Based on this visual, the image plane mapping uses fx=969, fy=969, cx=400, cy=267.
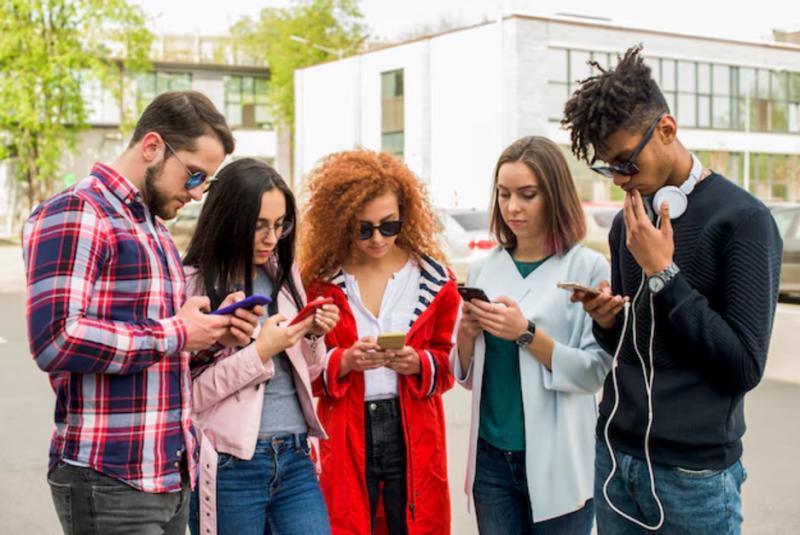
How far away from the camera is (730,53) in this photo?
130 feet

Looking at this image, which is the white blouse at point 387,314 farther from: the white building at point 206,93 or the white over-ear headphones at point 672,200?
the white building at point 206,93

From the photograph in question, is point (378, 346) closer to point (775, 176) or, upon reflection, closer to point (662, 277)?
point (662, 277)

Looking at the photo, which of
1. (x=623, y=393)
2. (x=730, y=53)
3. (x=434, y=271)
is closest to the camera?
(x=623, y=393)

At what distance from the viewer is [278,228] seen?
349cm

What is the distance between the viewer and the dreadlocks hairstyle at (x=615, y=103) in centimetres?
265

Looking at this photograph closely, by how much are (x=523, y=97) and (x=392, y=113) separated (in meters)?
8.62

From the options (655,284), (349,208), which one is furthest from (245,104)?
(655,284)

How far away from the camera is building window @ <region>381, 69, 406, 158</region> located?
4075cm

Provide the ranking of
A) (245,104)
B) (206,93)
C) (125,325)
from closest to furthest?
(125,325) < (206,93) < (245,104)

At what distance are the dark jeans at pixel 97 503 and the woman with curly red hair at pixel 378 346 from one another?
3.34 ft

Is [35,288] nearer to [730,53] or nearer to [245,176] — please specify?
[245,176]

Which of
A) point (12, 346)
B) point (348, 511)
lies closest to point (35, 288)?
point (348, 511)

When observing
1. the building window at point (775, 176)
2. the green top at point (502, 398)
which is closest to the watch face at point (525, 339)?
the green top at point (502, 398)

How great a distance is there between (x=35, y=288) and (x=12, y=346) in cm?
990
